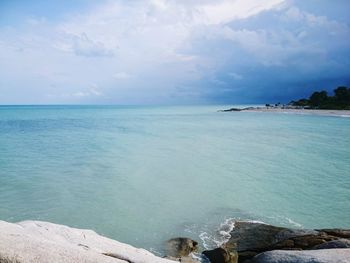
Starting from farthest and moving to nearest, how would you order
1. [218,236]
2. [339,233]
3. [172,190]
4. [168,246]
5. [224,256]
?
1. [172,190]
2. [218,236]
3. [168,246]
4. [339,233]
5. [224,256]

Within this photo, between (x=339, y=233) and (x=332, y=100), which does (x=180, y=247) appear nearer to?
(x=339, y=233)

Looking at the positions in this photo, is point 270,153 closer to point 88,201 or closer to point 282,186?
point 282,186

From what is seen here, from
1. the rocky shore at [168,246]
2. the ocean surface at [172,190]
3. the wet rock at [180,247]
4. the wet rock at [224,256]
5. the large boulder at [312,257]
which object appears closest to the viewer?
the rocky shore at [168,246]

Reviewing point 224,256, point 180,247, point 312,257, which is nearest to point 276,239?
point 224,256

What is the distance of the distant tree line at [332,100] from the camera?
440 feet

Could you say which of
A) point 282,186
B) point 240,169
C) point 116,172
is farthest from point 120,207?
point 240,169

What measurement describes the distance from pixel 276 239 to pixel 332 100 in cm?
14334

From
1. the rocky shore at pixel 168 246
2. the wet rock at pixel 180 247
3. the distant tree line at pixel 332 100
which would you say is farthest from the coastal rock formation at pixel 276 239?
the distant tree line at pixel 332 100

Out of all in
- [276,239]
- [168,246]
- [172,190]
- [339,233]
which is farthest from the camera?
[172,190]

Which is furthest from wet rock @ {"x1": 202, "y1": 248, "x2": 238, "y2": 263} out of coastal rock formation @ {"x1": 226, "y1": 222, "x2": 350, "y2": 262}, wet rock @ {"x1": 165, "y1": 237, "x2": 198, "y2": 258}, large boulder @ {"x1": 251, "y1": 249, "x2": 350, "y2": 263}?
large boulder @ {"x1": 251, "y1": 249, "x2": 350, "y2": 263}

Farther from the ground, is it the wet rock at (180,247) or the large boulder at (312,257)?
the large boulder at (312,257)

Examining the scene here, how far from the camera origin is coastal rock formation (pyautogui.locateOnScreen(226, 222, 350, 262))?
1215 centimetres

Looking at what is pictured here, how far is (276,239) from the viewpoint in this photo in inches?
512

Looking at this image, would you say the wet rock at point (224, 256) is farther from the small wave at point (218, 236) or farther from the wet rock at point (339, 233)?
the wet rock at point (339, 233)
